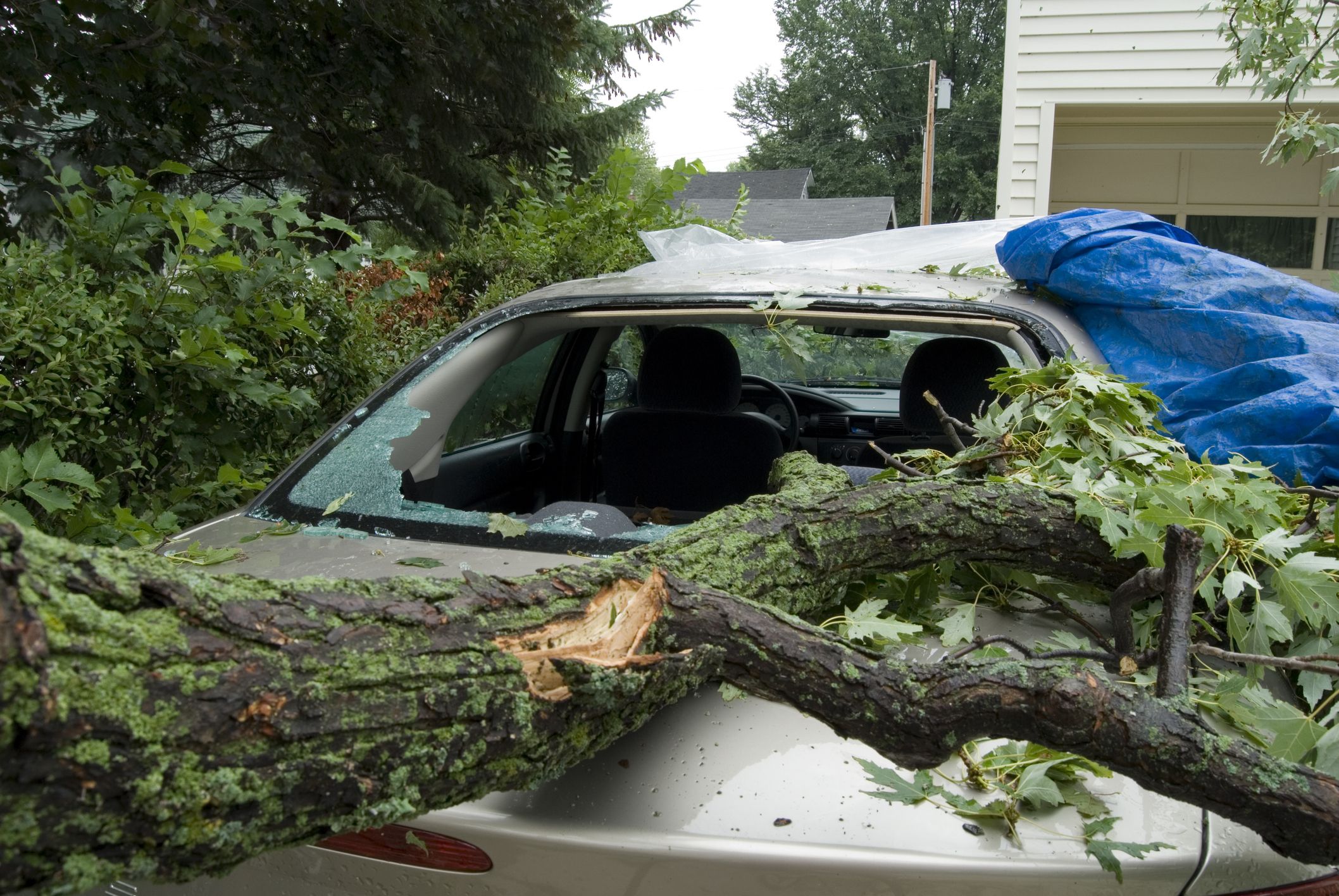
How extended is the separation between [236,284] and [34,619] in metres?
2.92

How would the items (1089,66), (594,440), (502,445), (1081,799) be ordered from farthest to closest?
1. (1089,66)
2. (594,440)
3. (502,445)
4. (1081,799)

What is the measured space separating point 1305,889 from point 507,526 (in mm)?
1585

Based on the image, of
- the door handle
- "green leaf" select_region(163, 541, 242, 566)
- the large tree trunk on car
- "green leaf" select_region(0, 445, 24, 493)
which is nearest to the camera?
the large tree trunk on car

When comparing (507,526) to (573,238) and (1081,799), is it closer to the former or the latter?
(1081,799)

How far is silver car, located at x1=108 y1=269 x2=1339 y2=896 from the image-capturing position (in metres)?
1.35

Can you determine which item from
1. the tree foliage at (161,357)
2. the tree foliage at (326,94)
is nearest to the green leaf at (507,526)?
the tree foliage at (161,357)

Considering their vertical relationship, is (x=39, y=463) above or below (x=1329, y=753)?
above

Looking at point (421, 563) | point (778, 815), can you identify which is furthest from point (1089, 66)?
point (778, 815)

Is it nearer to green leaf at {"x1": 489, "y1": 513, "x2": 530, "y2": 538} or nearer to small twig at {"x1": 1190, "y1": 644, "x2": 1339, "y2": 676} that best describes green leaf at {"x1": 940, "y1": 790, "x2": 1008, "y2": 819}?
small twig at {"x1": 1190, "y1": 644, "x2": 1339, "y2": 676}

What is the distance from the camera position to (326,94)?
20.9 feet

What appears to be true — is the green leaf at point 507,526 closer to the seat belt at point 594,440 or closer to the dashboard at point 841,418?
the seat belt at point 594,440

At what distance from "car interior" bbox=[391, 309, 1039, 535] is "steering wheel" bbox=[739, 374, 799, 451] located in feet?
0.04

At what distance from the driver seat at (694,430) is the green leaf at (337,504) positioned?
1.36 metres

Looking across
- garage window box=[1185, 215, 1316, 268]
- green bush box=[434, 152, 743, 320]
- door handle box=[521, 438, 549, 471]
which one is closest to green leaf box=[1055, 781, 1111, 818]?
door handle box=[521, 438, 549, 471]
